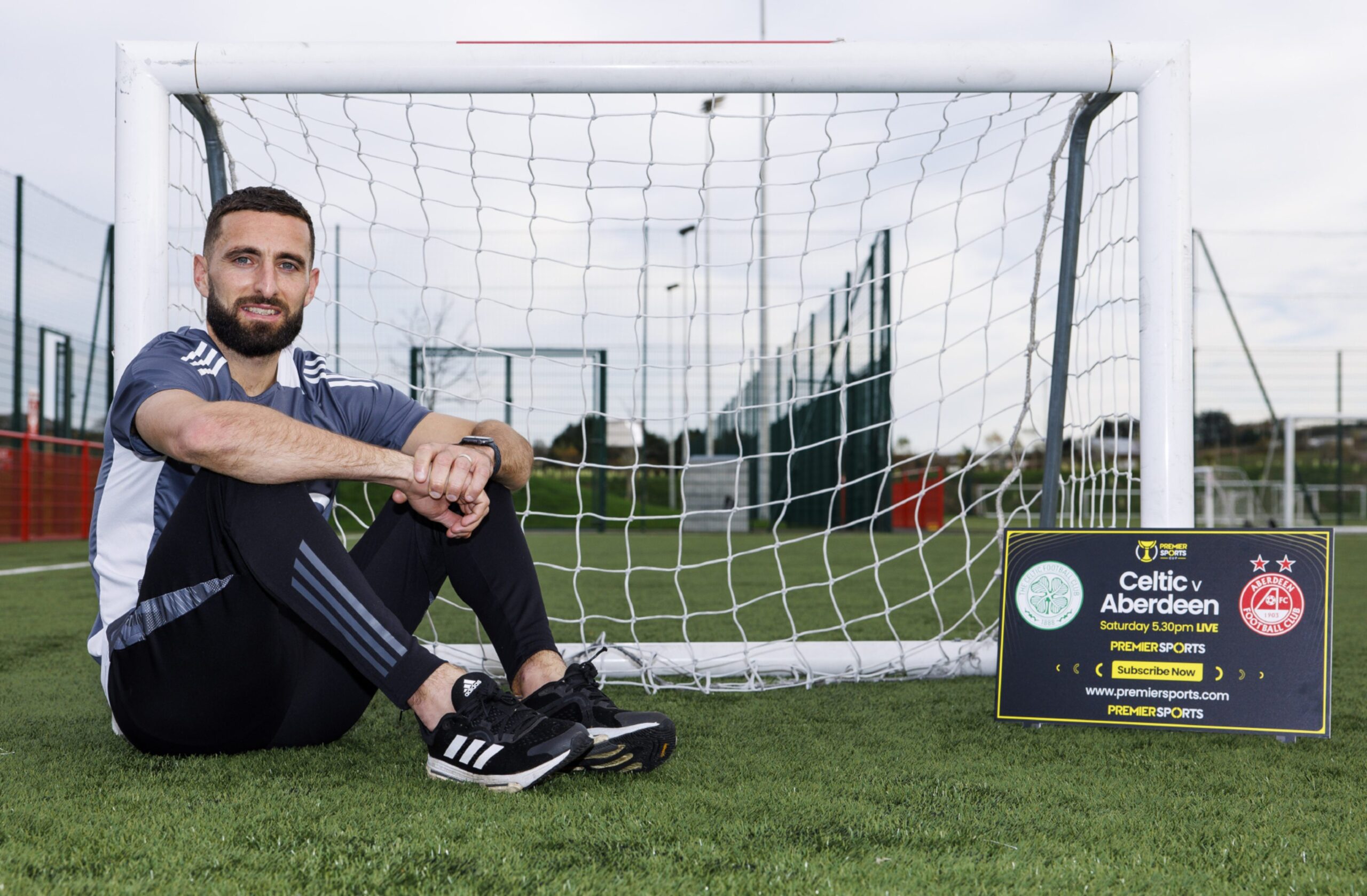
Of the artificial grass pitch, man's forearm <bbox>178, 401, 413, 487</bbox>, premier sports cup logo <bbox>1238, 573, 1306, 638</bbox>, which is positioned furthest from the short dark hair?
premier sports cup logo <bbox>1238, 573, 1306, 638</bbox>

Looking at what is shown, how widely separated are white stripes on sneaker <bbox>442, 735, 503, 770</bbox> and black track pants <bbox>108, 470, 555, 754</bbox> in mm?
101

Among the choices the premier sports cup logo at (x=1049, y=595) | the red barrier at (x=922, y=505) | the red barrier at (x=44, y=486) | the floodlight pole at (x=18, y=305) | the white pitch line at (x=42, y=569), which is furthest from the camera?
the red barrier at (x=922, y=505)

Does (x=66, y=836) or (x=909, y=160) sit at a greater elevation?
(x=909, y=160)

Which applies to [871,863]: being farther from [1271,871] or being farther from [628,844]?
[1271,871]

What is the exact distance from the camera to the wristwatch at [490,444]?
1.50 metres

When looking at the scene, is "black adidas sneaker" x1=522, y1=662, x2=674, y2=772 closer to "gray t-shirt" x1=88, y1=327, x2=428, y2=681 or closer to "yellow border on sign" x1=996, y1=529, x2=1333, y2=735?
"gray t-shirt" x1=88, y1=327, x2=428, y2=681

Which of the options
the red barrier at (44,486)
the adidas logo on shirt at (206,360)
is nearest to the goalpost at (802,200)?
the adidas logo on shirt at (206,360)

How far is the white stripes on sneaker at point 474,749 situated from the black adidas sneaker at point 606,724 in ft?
0.39

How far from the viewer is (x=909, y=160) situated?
2.53 metres

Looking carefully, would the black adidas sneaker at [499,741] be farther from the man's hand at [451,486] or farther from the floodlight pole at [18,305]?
the floodlight pole at [18,305]

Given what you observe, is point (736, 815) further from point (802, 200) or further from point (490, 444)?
point (802, 200)

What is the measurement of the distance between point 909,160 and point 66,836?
89.4 inches

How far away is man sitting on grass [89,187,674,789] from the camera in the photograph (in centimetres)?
126

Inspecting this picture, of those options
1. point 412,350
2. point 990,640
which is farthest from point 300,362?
point 412,350
